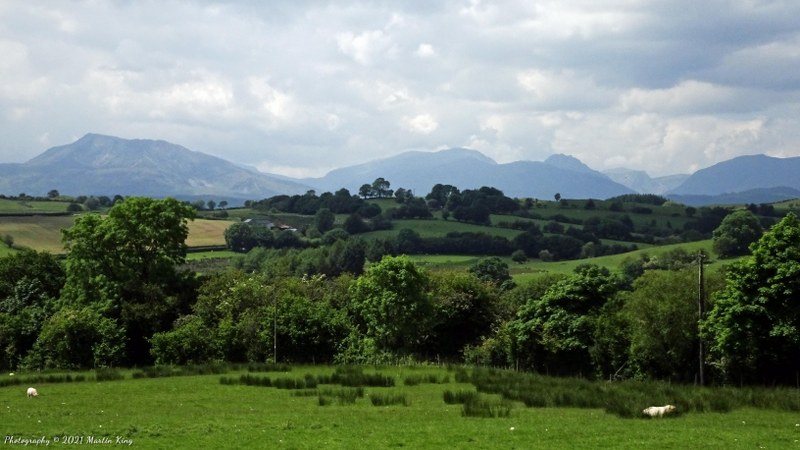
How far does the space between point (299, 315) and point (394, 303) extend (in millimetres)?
8056

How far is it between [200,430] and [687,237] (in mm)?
151760

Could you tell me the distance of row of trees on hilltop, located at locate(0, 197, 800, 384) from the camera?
51844 millimetres

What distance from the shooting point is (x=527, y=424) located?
27.4m

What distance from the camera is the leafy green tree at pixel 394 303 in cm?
6319

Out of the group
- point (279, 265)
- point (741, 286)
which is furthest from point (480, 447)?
point (279, 265)

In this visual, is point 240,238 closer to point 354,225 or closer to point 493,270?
point 354,225

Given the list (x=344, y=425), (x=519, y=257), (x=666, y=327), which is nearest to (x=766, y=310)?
(x=666, y=327)

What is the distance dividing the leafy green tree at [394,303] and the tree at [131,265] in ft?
55.2

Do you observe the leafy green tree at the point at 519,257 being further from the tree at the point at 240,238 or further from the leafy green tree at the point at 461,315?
the leafy green tree at the point at 461,315

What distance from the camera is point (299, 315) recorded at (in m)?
62.8

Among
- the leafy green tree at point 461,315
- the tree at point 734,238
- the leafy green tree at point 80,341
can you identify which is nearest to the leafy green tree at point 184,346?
the leafy green tree at point 80,341

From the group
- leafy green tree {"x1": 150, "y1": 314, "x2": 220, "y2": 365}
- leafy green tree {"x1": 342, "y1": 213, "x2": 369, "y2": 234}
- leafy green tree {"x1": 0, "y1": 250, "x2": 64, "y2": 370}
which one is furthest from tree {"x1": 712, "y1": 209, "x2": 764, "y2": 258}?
leafy green tree {"x1": 0, "y1": 250, "x2": 64, "y2": 370}

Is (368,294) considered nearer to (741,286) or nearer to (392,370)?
(392,370)

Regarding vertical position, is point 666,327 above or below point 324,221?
below
